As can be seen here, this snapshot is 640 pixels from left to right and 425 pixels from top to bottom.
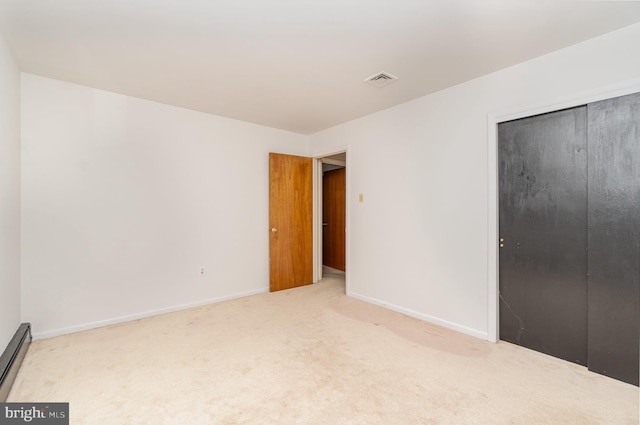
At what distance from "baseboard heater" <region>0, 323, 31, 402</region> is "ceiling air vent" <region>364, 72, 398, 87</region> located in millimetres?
3499

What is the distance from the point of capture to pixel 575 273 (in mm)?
2154

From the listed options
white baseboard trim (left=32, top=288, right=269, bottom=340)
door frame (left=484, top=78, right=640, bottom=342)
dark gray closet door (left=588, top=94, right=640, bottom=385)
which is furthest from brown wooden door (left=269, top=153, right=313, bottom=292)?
dark gray closet door (left=588, top=94, right=640, bottom=385)

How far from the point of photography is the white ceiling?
5.69 feet

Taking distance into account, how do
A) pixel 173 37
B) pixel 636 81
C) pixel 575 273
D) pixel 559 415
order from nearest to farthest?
pixel 559 415
pixel 636 81
pixel 173 37
pixel 575 273

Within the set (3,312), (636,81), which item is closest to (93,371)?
(3,312)

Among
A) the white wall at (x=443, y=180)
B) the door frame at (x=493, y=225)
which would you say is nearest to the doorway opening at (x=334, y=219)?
the white wall at (x=443, y=180)

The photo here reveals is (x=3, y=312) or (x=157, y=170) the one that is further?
(x=157, y=170)

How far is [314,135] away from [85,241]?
329cm

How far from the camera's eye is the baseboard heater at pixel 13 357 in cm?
175

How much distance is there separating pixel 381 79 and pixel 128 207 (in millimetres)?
2994

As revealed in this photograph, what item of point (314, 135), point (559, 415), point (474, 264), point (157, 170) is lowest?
point (559, 415)

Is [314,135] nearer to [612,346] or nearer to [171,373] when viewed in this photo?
[171,373]

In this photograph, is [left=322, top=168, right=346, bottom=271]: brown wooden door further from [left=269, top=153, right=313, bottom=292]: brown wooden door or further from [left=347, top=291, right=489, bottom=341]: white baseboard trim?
[left=347, top=291, right=489, bottom=341]: white baseboard trim

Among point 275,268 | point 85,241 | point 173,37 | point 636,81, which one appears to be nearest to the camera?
point 636,81
